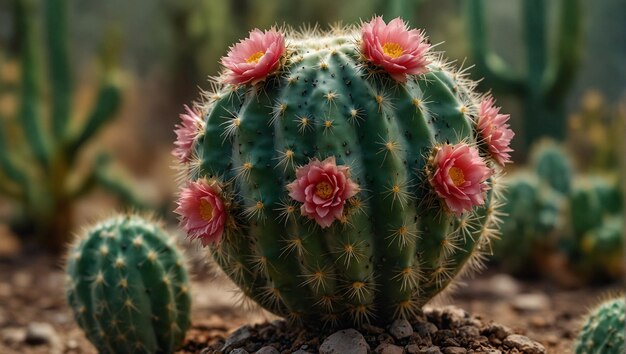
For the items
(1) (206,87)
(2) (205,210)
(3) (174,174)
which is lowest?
(2) (205,210)

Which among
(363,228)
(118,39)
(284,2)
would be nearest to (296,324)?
(363,228)

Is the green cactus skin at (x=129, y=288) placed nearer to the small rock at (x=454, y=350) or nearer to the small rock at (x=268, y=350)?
the small rock at (x=268, y=350)

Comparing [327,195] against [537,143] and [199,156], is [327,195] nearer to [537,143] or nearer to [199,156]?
[199,156]

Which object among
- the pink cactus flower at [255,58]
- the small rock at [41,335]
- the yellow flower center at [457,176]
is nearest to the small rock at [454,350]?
the yellow flower center at [457,176]

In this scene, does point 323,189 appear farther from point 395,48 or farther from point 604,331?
point 604,331

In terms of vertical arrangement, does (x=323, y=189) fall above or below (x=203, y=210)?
below

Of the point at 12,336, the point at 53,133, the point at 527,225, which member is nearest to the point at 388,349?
the point at 12,336

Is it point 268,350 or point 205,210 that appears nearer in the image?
point 205,210
